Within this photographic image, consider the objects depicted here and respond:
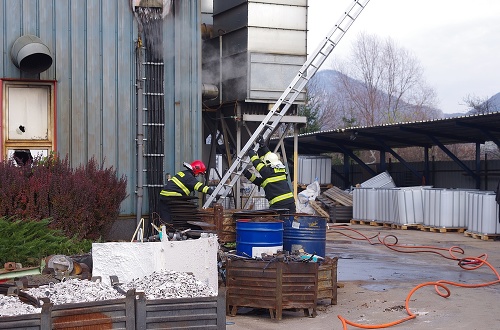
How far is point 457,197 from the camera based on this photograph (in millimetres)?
23062

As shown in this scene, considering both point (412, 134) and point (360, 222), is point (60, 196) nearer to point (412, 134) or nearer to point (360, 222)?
point (360, 222)

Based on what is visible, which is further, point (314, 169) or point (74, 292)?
point (314, 169)

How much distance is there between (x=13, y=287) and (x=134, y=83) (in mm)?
7926

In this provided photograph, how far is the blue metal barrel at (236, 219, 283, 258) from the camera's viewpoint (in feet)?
35.3

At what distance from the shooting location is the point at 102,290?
23.3 ft

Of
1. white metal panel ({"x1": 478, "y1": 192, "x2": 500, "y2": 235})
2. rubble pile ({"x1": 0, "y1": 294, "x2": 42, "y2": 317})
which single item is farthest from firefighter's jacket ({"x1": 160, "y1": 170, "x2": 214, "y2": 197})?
white metal panel ({"x1": 478, "y1": 192, "x2": 500, "y2": 235})

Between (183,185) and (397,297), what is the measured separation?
4583mm

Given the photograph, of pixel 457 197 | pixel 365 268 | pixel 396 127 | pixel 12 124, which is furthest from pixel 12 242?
pixel 396 127

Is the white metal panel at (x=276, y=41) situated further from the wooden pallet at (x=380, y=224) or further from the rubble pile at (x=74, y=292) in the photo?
the rubble pile at (x=74, y=292)

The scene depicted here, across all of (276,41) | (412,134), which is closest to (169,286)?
(276,41)

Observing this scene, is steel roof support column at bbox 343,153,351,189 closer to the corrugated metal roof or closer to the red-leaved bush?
the corrugated metal roof

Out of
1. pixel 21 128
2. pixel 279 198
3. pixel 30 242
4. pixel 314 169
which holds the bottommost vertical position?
pixel 30 242

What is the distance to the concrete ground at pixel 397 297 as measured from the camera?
983 cm

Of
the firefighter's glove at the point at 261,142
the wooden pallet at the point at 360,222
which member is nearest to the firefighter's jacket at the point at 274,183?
the firefighter's glove at the point at 261,142
